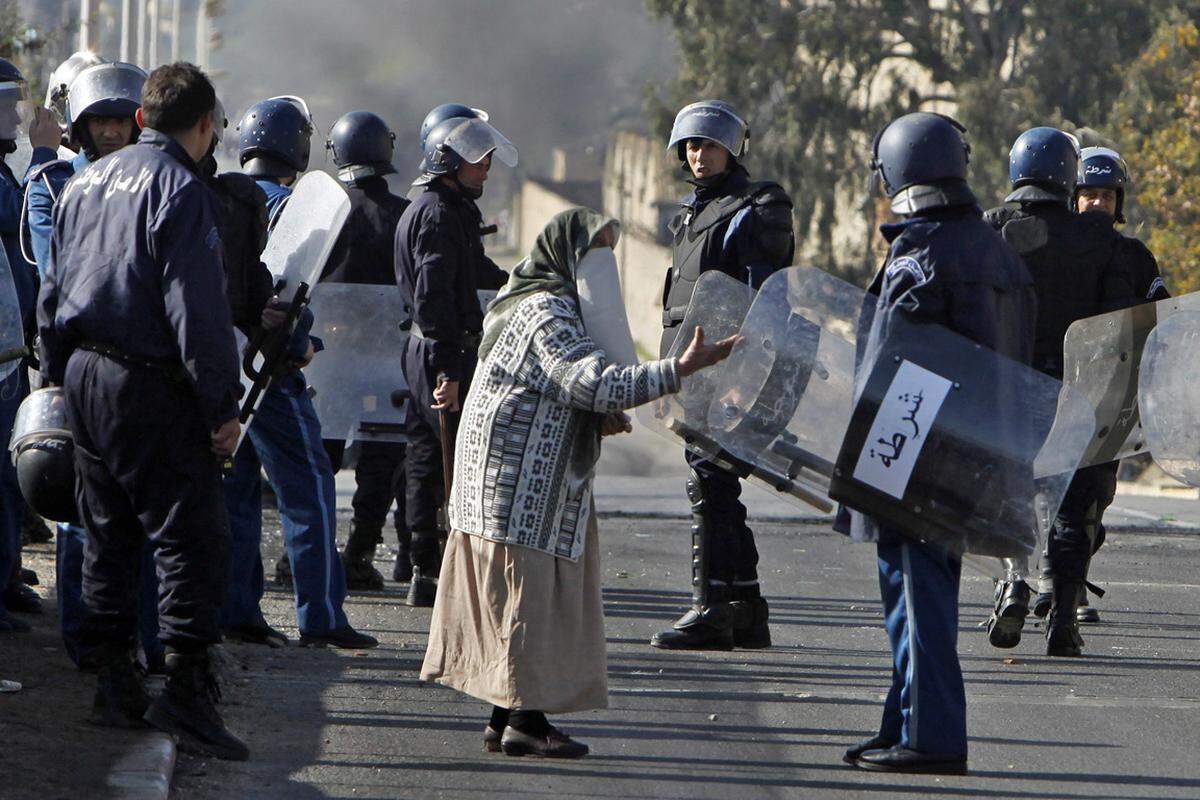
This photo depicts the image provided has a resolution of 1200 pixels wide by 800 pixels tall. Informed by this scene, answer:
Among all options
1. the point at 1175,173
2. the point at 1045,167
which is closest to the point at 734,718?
the point at 1045,167

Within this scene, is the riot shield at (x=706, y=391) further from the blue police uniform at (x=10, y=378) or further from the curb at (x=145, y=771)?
the blue police uniform at (x=10, y=378)

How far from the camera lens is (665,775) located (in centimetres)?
514

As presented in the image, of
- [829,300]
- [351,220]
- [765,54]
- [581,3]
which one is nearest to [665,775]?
[829,300]

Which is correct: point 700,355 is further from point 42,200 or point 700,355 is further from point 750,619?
point 42,200

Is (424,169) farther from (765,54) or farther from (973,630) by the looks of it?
(765,54)

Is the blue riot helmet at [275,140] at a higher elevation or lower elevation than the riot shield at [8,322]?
higher

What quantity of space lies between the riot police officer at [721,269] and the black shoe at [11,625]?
7.53 feet

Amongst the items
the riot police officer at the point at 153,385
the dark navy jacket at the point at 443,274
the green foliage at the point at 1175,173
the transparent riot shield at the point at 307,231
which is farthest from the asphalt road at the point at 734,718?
the green foliage at the point at 1175,173

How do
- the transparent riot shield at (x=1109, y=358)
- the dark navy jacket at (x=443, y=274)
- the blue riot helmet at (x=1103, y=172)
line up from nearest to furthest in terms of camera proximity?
the transparent riot shield at (x=1109, y=358), the dark navy jacket at (x=443, y=274), the blue riot helmet at (x=1103, y=172)

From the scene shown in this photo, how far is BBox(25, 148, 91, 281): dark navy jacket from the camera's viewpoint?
606 centimetres

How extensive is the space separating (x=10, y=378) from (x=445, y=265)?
5.76ft

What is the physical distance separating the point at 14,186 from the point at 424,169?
1.63 metres

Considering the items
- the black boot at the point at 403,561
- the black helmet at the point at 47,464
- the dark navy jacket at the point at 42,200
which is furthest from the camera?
the black boot at the point at 403,561

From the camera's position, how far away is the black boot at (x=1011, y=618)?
6.93 meters
